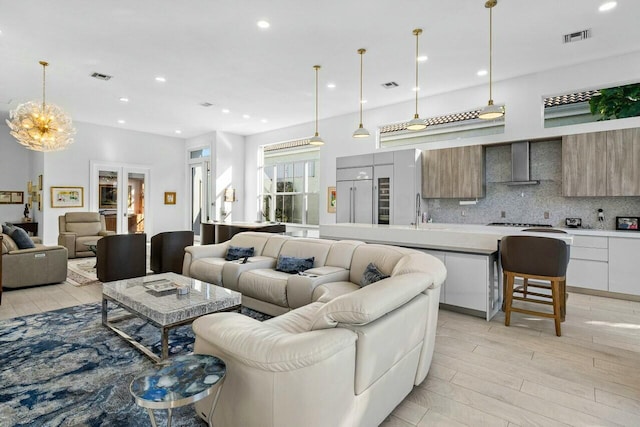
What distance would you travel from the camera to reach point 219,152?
31.0 ft

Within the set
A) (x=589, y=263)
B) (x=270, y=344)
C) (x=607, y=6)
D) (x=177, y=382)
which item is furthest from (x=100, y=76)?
(x=589, y=263)

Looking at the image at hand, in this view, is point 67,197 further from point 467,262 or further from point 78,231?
point 467,262

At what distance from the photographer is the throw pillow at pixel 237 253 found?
4.37m

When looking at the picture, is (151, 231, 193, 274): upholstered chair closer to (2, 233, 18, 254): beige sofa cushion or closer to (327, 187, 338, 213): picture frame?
(2, 233, 18, 254): beige sofa cushion

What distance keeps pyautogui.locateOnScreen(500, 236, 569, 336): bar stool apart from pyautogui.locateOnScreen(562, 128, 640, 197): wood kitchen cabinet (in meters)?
2.09

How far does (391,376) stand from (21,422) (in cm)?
206

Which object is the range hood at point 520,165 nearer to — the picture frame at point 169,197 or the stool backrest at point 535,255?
the stool backrest at point 535,255

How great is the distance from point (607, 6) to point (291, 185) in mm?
6929

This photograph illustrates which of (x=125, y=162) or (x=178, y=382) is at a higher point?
(x=125, y=162)

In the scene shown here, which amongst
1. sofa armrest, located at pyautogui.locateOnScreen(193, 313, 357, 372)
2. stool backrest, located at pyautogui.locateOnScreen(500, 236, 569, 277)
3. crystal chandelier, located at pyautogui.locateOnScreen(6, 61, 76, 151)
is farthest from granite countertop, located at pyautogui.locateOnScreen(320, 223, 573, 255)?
crystal chandelier, located at pyautogui.locateOnScreen(6, 61, 76, 151)

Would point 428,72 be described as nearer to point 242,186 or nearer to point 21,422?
point 21,422

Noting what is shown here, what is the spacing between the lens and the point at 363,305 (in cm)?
153

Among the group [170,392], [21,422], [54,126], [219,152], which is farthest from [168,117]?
[170,392]

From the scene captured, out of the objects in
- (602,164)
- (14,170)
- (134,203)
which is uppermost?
(14,170)
